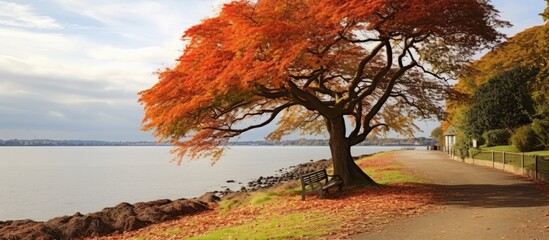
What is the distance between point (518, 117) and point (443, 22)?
86.3ft

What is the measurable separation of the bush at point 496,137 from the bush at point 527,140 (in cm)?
449

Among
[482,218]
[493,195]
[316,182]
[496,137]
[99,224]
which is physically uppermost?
[496,137]

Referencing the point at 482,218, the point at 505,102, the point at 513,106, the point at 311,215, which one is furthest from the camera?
the point at 513,106

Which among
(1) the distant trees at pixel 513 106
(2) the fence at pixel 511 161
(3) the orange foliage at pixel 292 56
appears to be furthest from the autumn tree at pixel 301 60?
(1) the distant trees at pixel 513 106

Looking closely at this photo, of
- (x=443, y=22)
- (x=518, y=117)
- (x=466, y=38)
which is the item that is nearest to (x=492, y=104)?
(x=518, y=117)

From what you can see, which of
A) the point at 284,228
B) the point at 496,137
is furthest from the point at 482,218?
the point at 496,137

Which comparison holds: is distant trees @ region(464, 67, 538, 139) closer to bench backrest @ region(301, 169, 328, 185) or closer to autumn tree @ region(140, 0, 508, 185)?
autumn tree @ region(140, 0, 508, 185)

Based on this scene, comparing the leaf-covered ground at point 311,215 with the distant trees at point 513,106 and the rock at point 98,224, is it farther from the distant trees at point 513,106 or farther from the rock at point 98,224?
the distant trees at point 513,106

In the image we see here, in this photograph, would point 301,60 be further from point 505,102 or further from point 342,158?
point 505,102

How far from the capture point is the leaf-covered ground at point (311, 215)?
1252 centimetres

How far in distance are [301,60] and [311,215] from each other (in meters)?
6.53

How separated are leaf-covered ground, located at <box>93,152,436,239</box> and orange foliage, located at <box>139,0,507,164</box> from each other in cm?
397

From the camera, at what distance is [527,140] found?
36.2 m

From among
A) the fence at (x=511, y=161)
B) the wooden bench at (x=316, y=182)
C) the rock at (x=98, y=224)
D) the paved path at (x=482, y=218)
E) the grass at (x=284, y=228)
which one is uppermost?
the fence at (x=511, y=161)
